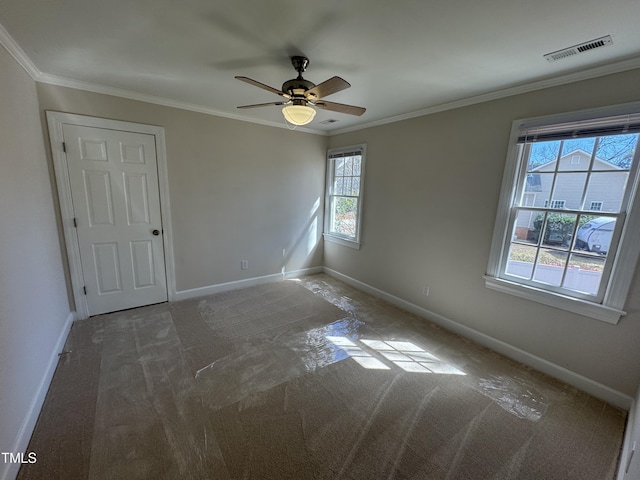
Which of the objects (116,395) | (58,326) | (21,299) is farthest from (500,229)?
(58,326)

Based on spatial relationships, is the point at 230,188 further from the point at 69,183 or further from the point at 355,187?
the point at 355,187

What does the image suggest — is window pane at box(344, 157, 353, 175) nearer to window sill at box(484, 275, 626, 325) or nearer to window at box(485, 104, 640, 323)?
window at box(485, 104, 640, 323)

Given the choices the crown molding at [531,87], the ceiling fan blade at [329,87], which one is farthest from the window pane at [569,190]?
the ceiling fan blade at [329,87]

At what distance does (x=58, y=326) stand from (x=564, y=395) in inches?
169

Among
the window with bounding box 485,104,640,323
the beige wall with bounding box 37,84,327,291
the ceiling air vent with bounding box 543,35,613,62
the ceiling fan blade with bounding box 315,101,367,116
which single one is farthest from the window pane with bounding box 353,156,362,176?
the ceiling air vent with bounding box 543,35,613,62

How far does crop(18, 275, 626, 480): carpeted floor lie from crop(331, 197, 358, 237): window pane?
6.02 feet

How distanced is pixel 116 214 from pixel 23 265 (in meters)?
1.32

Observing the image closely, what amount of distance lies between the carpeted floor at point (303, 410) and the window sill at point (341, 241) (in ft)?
5.01

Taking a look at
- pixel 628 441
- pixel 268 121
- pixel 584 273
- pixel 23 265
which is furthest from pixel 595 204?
pixel 23 265

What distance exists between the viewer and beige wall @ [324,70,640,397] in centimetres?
204

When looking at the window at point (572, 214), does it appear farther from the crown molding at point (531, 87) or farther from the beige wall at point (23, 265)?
the beige wall at point (23, 265)

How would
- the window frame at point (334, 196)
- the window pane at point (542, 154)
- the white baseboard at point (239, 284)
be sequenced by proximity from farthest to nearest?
the window frame at point (334, 196)
the white baseboard at point (239, 284)
the window pane at point (542, 154)

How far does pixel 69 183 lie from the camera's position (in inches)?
107

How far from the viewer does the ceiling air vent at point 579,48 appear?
5.28 ft
